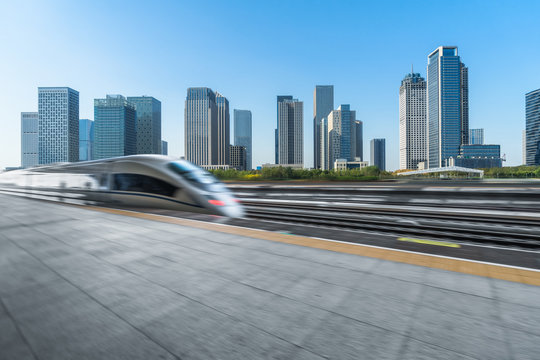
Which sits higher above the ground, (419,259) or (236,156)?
(236,156)

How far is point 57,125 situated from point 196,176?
496ft

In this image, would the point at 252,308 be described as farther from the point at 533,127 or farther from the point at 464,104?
the point at 464,104

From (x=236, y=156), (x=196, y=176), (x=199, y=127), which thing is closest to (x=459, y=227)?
(x=196, y=176)

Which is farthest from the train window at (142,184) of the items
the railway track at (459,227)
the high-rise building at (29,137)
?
the high-rise building at (29,137)

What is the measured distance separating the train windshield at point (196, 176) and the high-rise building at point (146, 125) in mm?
135354

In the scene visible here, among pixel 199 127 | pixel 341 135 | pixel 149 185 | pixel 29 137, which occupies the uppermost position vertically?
pixel 341 135

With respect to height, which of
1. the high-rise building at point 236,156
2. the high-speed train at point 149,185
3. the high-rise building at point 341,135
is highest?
the high-rise building at point 341,135

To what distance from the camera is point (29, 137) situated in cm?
14275

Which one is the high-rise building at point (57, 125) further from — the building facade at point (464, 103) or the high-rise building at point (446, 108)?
the building facade at point (464, 103)

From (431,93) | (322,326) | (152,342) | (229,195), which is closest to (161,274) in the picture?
(152,342)

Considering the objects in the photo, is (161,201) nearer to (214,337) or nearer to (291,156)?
(214,337)

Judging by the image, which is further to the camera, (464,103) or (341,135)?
(341,135)

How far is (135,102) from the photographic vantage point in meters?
143

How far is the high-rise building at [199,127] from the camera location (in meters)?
142
